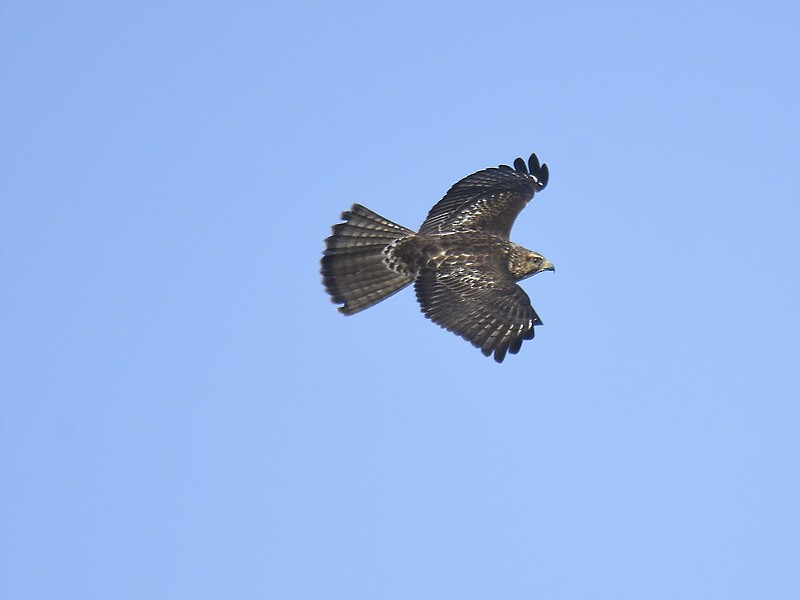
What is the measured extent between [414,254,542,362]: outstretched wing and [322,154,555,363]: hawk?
0.04 ft

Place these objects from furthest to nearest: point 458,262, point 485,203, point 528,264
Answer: point 485,203, point 528,264, point 458,262

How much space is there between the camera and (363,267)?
1930 cm

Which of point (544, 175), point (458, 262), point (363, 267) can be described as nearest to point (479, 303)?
point (458, 262)

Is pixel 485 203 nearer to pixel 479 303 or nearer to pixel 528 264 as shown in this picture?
pixel 528 264

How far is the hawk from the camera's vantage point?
18.0 m

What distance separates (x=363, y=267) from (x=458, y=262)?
147 cm

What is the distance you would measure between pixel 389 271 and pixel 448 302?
1.32 m

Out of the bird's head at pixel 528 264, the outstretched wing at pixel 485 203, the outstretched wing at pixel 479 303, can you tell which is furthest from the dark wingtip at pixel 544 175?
the outstretched wing at pixel 479 303

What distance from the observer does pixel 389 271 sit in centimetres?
1923

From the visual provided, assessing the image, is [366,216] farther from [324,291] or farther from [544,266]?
A: [544,266]

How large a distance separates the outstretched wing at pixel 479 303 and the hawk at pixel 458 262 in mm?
14

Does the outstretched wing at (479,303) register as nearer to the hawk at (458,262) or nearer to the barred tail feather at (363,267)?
the hawk at (458,262)

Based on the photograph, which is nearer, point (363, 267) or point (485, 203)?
point (363, 267)

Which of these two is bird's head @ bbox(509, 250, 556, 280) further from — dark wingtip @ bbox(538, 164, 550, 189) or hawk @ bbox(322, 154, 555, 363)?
dark wingtip @ bbox(538, 164, 550, 189)
